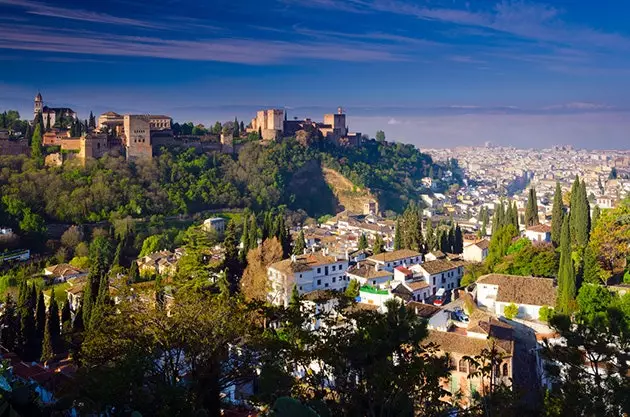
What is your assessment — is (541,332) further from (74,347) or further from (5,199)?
(5,199)

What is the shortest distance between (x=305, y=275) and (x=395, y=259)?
518cm

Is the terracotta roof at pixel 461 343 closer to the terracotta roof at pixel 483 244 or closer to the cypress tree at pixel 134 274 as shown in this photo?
the terracotta roof at pixel 483 244

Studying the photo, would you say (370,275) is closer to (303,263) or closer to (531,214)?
(303,263)

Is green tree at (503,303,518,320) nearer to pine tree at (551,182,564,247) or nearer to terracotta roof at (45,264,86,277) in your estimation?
pine tree at (551,182,564,247)

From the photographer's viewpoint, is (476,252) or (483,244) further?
(483,244)

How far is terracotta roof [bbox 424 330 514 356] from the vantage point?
15.2 meters

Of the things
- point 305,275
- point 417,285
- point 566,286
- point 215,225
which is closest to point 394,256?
point 417,285

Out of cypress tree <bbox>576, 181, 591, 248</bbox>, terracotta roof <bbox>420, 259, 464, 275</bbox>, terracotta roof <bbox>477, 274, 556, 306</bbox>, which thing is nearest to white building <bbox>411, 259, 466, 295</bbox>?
terracotta roof <bbox>420, 259, 464, 275</bbox>

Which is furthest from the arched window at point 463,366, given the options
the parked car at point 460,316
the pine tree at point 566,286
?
the pine tree at point 566,286

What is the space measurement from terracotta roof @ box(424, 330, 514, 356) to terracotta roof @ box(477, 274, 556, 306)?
532cm

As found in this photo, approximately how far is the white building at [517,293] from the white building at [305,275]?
651 cm

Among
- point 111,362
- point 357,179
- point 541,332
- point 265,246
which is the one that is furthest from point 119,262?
point 357,179

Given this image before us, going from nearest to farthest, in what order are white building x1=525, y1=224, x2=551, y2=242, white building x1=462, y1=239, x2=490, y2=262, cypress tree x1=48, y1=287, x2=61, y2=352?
cypress tree x1=48, y1=287, x2=61, y2=352 → white building x1=525, y1=224, x2=551, y2=242 → white building x1=462, y1=239, x2=490, y2=262

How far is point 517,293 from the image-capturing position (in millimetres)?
21281
